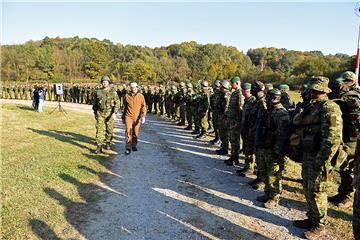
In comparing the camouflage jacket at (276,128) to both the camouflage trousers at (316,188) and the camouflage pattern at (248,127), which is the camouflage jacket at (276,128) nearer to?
the camouflage trousers at (316,188)

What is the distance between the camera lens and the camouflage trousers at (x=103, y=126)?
31.6ft

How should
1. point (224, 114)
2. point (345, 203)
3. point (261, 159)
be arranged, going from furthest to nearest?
point (224, 114) → point (261, 159) → point (345, 203)

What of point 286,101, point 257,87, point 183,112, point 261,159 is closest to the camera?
point 261,159

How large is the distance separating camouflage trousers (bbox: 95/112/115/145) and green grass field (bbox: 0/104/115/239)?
519 mm

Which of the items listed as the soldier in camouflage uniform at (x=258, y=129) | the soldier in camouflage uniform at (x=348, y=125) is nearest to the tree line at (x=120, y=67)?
the soldier in camouflage uniform at (x=258, y=129)

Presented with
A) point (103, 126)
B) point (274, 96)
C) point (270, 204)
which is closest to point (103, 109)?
point (103, 126)

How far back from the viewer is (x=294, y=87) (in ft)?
147

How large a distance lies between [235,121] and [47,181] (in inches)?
190

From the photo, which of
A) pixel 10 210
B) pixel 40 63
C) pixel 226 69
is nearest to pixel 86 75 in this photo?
pixel 40 63

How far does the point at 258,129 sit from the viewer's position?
6191 millimetres

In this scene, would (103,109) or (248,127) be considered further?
(103,109)

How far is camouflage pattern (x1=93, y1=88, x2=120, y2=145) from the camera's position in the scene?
962 centimetres

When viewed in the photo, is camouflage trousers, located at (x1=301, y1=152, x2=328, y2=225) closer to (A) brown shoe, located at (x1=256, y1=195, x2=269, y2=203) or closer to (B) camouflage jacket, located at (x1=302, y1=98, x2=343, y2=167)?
(B) camouflage jacket, located at (x1=302, y1=98, x2=343, y2=167)

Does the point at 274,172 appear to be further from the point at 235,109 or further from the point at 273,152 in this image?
the point at 235,109
